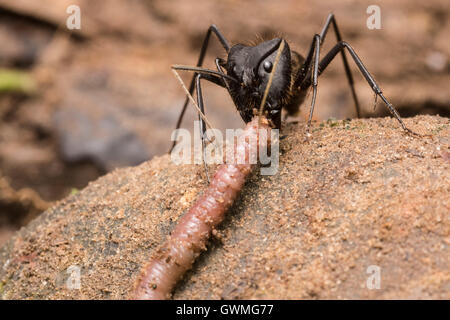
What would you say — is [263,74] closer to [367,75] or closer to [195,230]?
[367,75]

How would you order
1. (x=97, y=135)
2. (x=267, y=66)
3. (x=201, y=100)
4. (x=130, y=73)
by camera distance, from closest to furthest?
(x=267, y=66)
(x=201, y=100)
(x=97, y=135)
(x=130, y=73)

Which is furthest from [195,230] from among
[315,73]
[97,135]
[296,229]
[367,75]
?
[97,135]

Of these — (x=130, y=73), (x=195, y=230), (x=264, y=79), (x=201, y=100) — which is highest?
(x=130, y=73)

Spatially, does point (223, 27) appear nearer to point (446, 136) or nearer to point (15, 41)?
point (15, 41)

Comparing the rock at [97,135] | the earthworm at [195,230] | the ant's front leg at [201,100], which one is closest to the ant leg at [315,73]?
the earthworm at [195,230]

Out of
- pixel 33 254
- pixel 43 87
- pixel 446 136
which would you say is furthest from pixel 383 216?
pixel 43 87

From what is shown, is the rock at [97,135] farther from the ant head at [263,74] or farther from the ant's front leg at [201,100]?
the ant head at [263,74]

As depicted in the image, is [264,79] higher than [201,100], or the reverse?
[264,79]
